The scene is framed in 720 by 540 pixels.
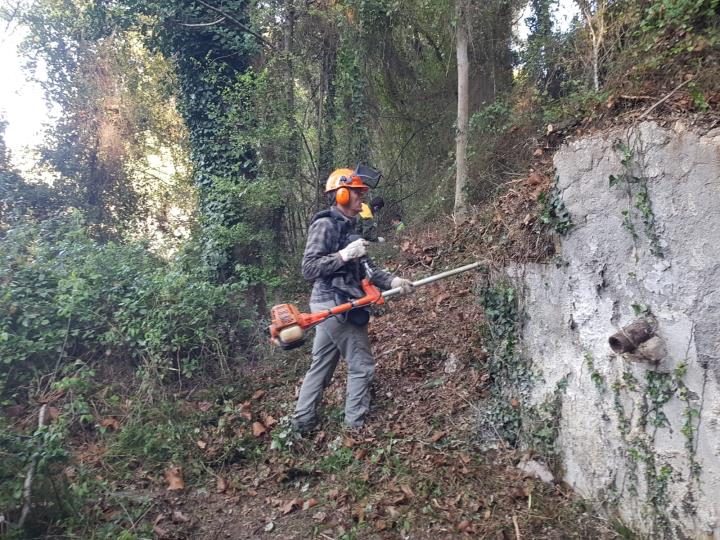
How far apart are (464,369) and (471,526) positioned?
1.73 m

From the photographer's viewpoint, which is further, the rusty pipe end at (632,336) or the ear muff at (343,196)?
the ear muff at (343,196)

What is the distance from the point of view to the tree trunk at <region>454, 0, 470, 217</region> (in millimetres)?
7414

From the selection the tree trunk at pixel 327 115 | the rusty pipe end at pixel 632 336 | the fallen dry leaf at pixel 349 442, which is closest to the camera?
the rusty pipe end at pixel 632 336

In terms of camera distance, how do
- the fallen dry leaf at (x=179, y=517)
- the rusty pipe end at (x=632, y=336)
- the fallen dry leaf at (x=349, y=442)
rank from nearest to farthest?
the rusty pipe end at (x=632, y=336)
the fallen dry leaf at (x=179, y=517)
the fallen dry leaf at (x=349, y=442)

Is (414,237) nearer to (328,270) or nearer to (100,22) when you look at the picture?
(328,270)

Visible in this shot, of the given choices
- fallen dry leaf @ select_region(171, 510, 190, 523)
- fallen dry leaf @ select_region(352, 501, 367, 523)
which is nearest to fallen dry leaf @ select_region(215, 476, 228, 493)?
fallen dry leaf @ select_region(171, 510, 190, 523)

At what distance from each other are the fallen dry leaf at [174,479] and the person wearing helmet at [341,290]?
1107mm

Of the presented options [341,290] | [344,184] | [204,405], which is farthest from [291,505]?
[344,184]

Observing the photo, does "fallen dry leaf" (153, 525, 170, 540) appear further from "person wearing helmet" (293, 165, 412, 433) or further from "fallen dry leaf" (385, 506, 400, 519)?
"fallen dry leaf" (385, 506, 400, 519)

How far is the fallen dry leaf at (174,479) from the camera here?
4.18 m

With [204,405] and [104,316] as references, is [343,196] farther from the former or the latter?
[104,316]

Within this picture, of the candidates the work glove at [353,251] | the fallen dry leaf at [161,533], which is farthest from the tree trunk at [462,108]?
the fallen dry leaf at [161,533]

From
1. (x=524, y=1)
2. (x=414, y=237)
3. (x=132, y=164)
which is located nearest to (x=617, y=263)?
(x=414, y=237)

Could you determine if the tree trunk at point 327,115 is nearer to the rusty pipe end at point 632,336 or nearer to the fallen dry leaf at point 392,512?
the fallen dry leaf at point 392,512
